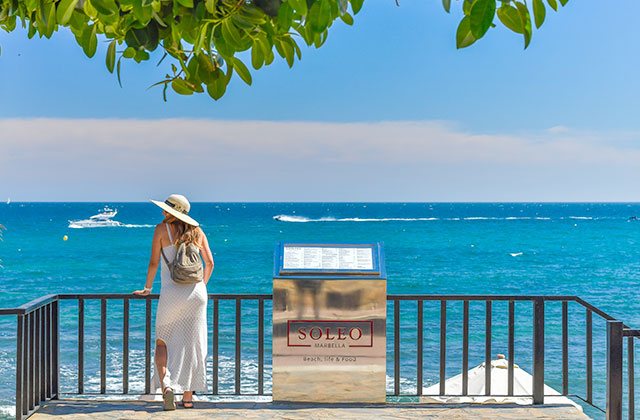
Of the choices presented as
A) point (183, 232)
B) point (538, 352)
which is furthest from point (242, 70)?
point (538, 352)

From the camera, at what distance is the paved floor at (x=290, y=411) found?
5.81m

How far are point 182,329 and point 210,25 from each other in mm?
4274

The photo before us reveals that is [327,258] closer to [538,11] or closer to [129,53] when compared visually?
[129,53]

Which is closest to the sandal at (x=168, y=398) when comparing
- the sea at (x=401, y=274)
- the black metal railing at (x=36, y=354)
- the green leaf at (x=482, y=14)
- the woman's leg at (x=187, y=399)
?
the woman's leg at (x=187, y=399)

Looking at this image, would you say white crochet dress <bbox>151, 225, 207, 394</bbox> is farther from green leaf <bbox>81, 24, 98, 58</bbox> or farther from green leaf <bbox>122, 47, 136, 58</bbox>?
green leaf <bbox>81, 24, 98, 58</bbox>

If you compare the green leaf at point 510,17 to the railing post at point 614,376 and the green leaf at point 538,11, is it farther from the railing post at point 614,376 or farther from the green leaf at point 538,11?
the railing post at point 614,376

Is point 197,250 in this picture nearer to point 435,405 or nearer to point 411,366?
point 435,405

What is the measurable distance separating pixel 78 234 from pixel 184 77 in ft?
259

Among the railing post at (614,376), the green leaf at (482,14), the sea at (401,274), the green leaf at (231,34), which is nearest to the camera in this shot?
the green leaf at (482,14)

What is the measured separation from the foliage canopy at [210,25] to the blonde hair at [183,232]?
3468mm

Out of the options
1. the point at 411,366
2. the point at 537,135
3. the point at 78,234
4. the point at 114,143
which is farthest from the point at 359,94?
the point at 411,366

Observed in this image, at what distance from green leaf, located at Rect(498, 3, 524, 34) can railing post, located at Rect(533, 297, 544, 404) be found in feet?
15.5

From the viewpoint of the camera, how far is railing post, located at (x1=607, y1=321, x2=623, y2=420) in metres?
5.04

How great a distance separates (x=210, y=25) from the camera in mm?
1920
